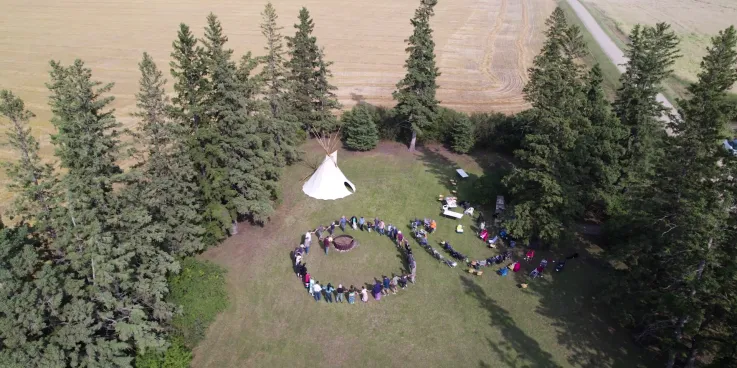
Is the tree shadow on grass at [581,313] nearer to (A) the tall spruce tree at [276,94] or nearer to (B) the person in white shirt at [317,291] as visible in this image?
(B) the person in white shirt at [317,291]

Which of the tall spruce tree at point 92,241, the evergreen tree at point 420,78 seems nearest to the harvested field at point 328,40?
the evergreen tree at point 420,78

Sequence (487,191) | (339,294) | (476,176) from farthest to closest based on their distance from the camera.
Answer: (476,176) < (487,191) < (339,294)

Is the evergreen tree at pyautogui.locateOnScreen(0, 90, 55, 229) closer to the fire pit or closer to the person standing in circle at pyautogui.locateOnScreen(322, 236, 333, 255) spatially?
the person standing in circle at pyautogui.locateOnScreen(322, 236, 333, 255)

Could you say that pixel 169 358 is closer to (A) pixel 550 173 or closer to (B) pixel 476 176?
(A) pixel 550 173

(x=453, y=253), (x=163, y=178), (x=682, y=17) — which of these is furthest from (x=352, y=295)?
(x=682, y=17)

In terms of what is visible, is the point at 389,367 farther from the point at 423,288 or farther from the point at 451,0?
the point at 451,0

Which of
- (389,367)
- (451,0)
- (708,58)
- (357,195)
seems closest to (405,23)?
(451,0)

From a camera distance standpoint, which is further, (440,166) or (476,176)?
(440,166)
